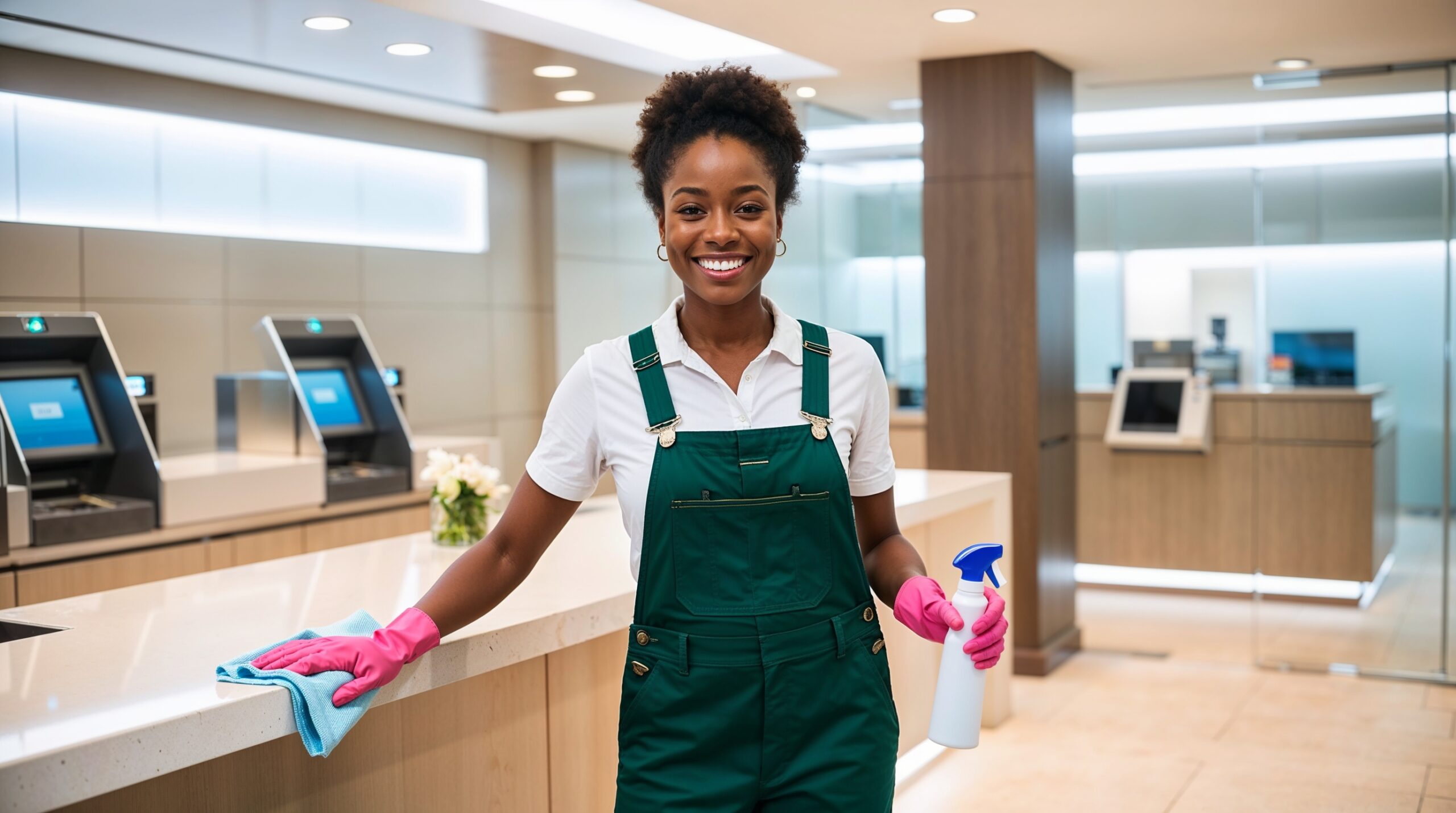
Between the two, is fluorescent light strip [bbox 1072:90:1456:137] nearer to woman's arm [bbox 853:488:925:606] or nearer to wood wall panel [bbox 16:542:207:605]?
wood wall panel [bbox 16:542:207:605]

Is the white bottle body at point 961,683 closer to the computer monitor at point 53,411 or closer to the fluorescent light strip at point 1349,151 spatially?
the computer monitor at point 53,411

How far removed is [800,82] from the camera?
5.98 metres

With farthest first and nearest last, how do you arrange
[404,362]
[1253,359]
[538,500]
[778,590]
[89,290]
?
1. [1253,359]
2. [404,362]
3. [89,290]
4. [538,500]
5. [778,590]

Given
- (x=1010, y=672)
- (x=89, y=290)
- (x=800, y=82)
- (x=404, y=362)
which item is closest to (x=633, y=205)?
(x=404, y=362)

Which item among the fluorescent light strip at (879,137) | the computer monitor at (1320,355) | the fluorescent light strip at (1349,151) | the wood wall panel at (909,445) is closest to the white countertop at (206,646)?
the wood wall panel at (909,445)

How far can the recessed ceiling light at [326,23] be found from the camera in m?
4.47

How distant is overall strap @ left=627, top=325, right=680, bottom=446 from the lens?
66.1 inches

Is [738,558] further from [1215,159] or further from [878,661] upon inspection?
[1215,159]

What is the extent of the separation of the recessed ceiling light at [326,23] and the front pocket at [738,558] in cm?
346

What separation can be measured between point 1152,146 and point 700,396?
7880 millimetres

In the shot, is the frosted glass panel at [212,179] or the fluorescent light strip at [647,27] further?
the frosted glass panel at [212,179]

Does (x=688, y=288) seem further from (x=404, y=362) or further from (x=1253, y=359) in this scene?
(x=1253, y=359)

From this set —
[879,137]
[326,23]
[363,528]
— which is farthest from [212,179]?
[879,137]

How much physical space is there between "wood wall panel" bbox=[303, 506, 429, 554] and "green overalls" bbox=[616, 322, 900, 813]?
3.43m
